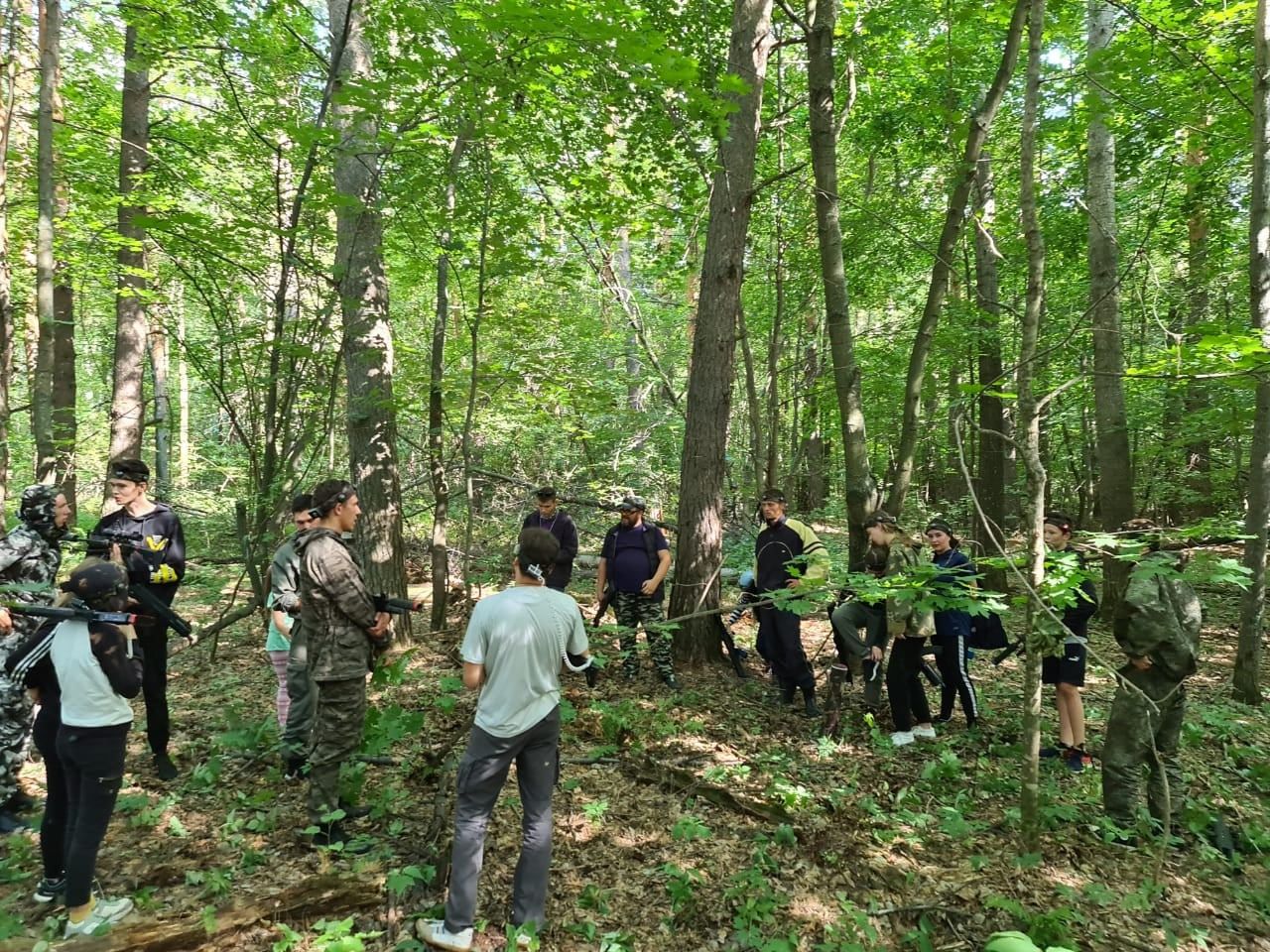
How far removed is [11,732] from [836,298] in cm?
691

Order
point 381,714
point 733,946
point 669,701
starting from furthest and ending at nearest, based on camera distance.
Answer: point 669,701
point 381,714
point 733,946

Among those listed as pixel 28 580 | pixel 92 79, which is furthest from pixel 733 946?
pixel 92 79

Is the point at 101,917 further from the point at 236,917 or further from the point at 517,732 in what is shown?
the point at 517,732

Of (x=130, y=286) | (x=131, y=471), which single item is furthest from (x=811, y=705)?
(x=130, y=286)

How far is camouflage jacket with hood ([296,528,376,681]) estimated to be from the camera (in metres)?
3.60

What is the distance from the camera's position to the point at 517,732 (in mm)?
2943

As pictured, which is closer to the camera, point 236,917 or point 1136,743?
point 236,917

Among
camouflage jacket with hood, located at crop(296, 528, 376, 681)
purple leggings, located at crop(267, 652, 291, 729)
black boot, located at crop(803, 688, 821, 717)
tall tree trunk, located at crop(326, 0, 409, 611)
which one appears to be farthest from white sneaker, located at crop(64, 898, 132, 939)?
black boot, located at crop(803, 688, 821, 717)

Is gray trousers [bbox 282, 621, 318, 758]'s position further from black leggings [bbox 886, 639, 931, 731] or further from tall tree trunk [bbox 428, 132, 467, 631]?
black leggings [bbox 886, 639, 931, 731]

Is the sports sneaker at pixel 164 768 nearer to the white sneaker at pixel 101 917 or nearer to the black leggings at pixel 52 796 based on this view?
the black leggings at pixel 52 796

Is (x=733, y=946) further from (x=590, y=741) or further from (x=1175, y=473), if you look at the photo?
(x=1175, y=473)

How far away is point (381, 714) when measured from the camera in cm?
502

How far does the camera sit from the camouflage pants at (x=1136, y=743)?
4.04m

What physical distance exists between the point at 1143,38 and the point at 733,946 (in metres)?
10.1
